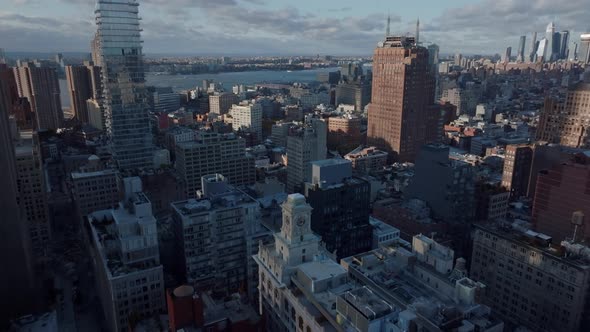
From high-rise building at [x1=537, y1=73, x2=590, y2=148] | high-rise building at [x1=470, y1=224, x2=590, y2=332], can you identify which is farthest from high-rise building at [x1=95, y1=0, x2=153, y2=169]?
high-rise building at [x1=537, y1=73, x2=590, y2=148]

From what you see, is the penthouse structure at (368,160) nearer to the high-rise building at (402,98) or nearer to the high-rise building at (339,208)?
the high-rise building at (402,98)

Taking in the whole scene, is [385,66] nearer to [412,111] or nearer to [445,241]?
[412,111]

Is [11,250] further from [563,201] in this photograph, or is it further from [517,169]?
[517,169]

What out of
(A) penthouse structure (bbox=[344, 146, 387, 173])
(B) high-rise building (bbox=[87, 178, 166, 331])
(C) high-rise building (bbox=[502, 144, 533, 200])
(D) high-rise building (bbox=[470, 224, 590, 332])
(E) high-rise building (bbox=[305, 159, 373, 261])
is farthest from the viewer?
(A) penthouse structure (bbox=[344, 146, 387, 173])

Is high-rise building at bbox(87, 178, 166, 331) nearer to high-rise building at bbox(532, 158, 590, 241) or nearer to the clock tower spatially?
the clock tower

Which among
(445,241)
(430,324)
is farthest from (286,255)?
(445,241)
